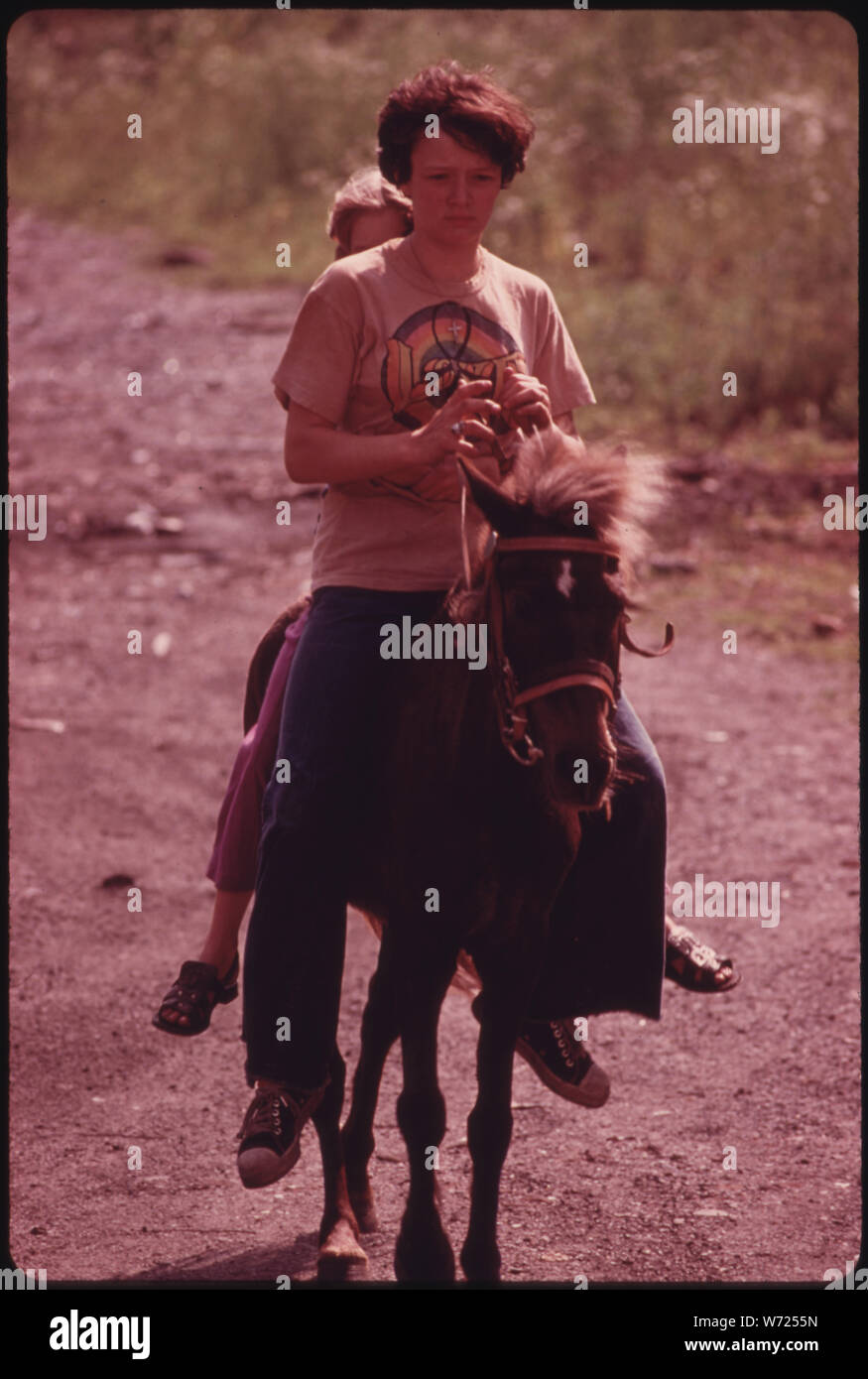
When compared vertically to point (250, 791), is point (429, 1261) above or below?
below

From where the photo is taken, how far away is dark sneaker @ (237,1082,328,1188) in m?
3.93

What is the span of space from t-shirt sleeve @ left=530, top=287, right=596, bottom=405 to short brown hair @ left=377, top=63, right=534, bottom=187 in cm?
35

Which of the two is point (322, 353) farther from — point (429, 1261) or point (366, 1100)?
point (429, 1261)

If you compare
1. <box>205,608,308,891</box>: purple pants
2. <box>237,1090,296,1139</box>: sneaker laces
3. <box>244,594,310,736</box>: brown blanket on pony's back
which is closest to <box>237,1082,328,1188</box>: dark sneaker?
<box>237,1090,296,1139</box>: sneaker laces

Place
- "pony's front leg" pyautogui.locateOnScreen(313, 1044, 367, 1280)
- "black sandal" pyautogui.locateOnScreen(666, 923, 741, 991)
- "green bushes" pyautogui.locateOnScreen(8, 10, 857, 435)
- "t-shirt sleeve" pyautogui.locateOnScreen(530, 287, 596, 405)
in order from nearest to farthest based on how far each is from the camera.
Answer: "t-shirt sleeve" pyautogui.locateOnScreen(530, 287, 596, 405) < "pony's front leg" pyautogui.locateOnScreen(313, 1044, 367, 1280) < "black sandal" pyautogui.locateOnScreen(666, 923, 741, 991) < "green bushes" pyautogui.locateOnScreen(8, 10, 857, 435)

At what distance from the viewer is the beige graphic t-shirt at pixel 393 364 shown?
12.5ft

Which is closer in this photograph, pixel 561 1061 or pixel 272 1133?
pixel 272 1133

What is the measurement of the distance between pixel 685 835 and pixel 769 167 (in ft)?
29.1

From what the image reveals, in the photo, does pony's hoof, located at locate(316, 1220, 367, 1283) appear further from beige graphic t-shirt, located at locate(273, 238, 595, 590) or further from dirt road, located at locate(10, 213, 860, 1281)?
beige graphic t-shirt, located at locate(273, 238, 595, 590)

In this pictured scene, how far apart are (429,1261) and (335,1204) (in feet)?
1.69

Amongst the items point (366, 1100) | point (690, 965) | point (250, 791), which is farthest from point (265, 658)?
point (690, 965)

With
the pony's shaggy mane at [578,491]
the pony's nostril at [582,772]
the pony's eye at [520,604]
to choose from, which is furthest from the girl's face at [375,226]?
the pony's nostril at [582,772]

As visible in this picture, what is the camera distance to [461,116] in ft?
12.4

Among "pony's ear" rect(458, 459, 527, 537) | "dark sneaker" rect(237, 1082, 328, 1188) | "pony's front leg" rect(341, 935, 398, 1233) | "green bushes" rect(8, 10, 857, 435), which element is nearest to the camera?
"pony's ear" rect(458, 459, 527, 537)
